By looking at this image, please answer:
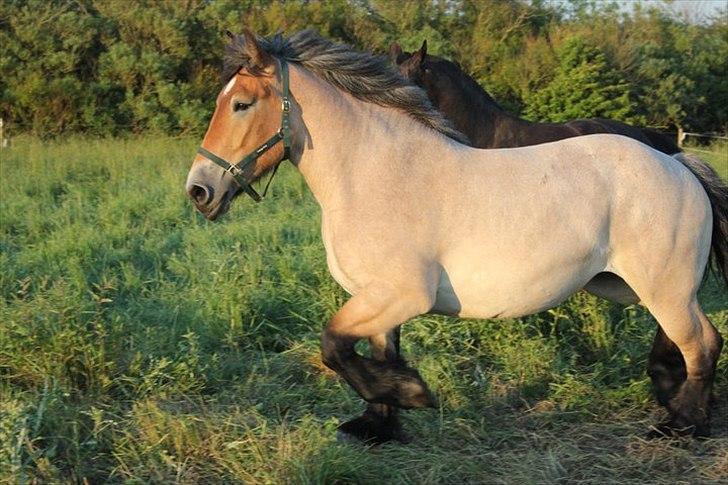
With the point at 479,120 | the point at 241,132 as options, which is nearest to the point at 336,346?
the point at 241,132

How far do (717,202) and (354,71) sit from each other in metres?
1.80

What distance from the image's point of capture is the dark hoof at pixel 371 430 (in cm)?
359

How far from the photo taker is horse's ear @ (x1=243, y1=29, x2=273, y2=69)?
3219 mm

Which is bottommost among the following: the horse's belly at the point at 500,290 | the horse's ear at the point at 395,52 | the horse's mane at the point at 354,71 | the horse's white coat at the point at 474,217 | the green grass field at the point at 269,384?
the green grass field at the point at 269,384

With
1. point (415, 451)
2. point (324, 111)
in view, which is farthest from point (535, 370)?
point (324, 111)

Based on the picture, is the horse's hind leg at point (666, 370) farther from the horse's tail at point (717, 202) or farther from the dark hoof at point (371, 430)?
the dark hoof at point (371, 430)

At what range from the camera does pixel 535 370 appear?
4.36 meters

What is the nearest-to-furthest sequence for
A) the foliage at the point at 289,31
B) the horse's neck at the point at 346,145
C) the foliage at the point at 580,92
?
the horse's neck at the point at 346,145, the foliage at the point at 289,31, the foliage at the point at 580,92

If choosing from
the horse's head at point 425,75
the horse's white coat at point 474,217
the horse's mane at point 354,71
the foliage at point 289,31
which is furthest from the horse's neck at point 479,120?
the foliage at point 289,31

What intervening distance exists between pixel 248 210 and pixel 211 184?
16.8ft

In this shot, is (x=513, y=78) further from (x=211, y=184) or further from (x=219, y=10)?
(x=211, y=184)

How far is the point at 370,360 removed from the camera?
3291 mm

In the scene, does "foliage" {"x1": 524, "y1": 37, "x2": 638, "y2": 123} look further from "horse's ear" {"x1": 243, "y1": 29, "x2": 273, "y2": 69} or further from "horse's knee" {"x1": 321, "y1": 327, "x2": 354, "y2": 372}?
"horse's knee" {"x1": 321, "y1": 327, "x2": 354, "y2": 372}

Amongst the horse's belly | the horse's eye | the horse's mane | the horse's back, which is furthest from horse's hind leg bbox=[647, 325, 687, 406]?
the horse's eye
